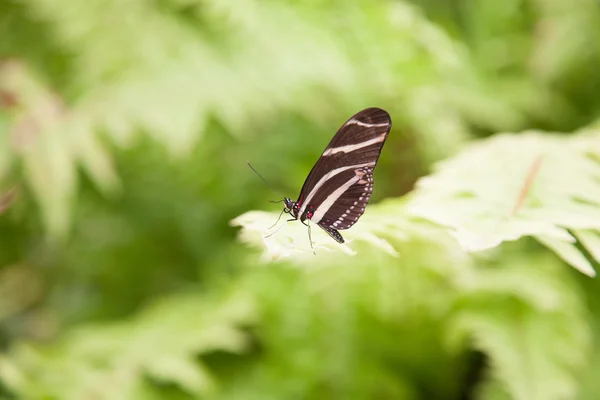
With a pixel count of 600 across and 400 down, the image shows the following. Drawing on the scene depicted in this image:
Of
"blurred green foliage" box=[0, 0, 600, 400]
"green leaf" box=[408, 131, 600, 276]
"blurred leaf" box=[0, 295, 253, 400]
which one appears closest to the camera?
"green leaf" box=[408, 131, 600, 276]

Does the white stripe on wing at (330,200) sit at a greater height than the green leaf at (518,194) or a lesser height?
greater

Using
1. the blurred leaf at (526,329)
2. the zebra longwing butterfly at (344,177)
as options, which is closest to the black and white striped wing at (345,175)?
the zebra longwing butterfly at (344,177)

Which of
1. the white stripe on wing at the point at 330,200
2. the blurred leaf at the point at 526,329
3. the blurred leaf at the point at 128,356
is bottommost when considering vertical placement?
the blurred leaf at the point at 526,329

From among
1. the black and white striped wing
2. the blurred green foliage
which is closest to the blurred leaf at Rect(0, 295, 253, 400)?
the blurred green foliage

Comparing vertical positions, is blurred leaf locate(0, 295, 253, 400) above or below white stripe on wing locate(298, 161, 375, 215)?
below

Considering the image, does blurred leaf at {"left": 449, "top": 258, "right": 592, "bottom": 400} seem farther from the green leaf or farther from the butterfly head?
the butterfly head

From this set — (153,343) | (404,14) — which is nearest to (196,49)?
(404,14)

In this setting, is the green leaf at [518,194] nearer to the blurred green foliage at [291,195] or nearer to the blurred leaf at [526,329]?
the blurred green foliage at [291,195]

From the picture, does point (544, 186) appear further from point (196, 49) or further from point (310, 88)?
point (196, 49)
